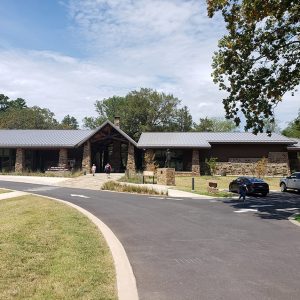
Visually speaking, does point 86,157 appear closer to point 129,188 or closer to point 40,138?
point 40,138

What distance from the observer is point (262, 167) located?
1613 inches

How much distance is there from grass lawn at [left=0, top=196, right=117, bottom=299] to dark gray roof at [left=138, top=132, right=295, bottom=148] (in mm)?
32321

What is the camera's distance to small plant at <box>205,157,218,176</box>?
4353cm

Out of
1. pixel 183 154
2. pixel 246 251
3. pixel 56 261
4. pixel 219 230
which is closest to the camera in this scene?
pixel 56 261

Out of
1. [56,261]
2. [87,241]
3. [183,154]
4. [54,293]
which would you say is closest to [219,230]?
[87,241]

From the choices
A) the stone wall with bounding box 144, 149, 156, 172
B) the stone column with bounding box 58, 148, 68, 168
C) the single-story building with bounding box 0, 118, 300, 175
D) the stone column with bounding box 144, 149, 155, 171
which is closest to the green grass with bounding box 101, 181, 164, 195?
the single-story building with bounding box 0, 118, 300, 175

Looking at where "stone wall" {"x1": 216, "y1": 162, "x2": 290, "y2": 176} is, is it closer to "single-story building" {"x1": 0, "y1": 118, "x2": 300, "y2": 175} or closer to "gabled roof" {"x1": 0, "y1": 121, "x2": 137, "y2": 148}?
"single-story building" {"x1": 0, "y1": 118, "x2": 300, "y2": 175}

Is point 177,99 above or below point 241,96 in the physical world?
above

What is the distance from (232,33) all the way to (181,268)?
48.5ft

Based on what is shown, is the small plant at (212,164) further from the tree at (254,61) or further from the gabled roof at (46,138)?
the tree at (254,61)

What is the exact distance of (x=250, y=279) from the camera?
733 centimetres

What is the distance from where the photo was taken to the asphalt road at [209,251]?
6746mm

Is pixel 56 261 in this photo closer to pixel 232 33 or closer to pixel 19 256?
pixel 19 256

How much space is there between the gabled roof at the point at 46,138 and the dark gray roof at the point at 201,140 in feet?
9.24
